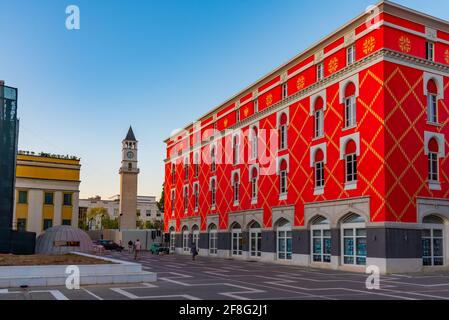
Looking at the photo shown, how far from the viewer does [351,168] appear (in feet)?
111

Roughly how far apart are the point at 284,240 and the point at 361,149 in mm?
12116

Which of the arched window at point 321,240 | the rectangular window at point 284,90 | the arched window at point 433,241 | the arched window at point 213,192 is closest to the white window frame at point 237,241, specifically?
the arched window at point 213,192

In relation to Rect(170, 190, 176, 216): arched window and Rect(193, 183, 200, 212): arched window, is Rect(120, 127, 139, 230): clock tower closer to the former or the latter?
Rect(170, 190, 176, 216): arched window

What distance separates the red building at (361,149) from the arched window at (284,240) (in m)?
0.09

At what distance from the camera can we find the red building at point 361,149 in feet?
102

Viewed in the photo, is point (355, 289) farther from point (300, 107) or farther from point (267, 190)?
point (267, 190)

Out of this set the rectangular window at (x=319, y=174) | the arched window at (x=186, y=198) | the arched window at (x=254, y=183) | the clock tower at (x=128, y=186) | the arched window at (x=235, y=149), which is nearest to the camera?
the rectangular window at (x=319, y=174)

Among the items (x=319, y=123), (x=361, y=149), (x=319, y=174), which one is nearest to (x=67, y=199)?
(x=319, y=174)

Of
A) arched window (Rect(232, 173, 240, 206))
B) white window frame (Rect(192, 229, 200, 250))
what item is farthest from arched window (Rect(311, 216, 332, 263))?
white window frame (Rect(192, 229, 200, 250))

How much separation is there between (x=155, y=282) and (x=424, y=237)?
717 inches

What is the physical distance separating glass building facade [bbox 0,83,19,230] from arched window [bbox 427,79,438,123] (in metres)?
28.7

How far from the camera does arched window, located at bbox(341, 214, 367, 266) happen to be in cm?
3198

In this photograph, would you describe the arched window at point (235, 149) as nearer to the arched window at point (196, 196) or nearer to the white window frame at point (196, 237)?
the arched window at point (196, 196)
